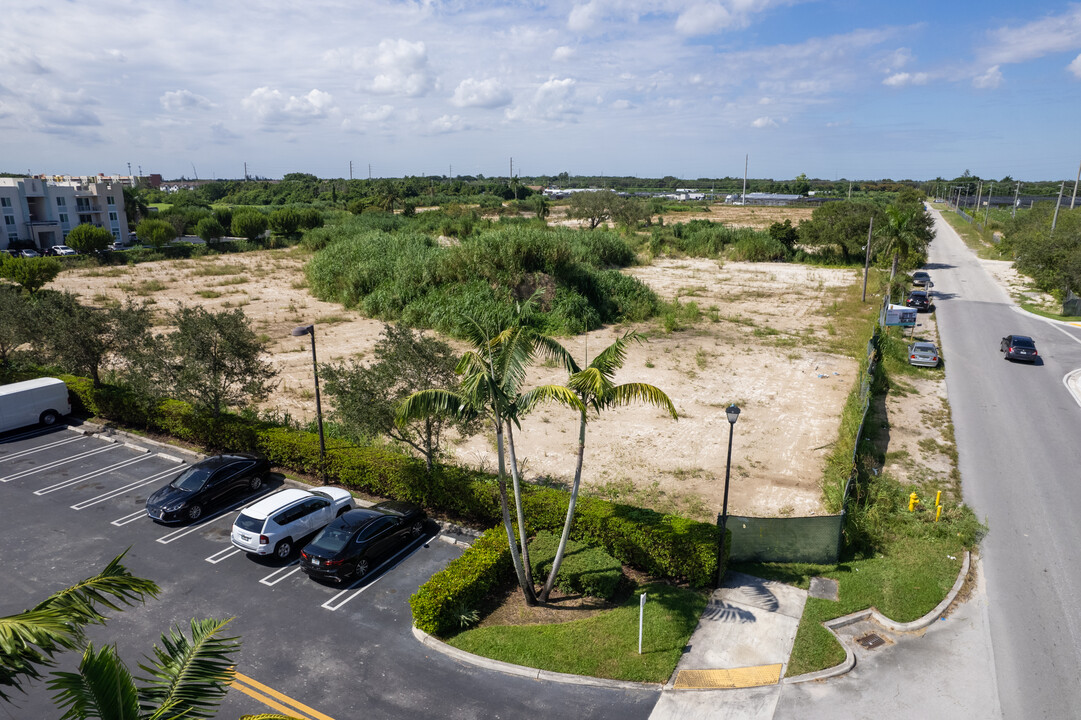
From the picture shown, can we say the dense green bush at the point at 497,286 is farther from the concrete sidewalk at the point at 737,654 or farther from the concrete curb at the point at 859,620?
the concrete curb at the point at 859,620

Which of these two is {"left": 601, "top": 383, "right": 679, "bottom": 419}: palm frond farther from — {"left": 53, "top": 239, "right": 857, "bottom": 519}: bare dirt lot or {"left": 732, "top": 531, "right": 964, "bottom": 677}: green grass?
{"left": 53, "top": 239, "right": 857, "bottom": 519}: bare dirt lot

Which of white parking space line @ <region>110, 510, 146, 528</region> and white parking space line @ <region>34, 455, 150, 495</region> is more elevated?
white parking space line @ <region>34, 455, 150, 495</region>

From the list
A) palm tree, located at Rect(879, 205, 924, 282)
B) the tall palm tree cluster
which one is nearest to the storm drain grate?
the tall palm tree cluster

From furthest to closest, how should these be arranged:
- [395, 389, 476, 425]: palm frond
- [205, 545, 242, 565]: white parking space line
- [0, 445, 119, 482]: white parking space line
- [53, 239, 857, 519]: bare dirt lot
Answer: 1. [0, 445, 119, 482]: white parking space line
2. [53, 239, 857, 519]: bare dirt lot
3. [205, 545, 242, 565]: white parking space line
4. [395, 389, 476, 425]: palm frond

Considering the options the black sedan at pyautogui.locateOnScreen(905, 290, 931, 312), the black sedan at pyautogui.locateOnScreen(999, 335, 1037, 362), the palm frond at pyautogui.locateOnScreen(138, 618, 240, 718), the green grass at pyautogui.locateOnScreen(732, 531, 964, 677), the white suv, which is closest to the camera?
the palm frond at pyautogui.locateOnScreen(138, 618, 240, 718)

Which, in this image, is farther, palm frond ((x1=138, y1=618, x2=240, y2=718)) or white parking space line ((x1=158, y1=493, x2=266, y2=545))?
white parking space line ((x1=158, y1=493, x2=266, y2=545))

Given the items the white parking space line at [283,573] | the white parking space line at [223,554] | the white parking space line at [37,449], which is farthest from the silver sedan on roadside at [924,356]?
the white parking space line at [37,449]
